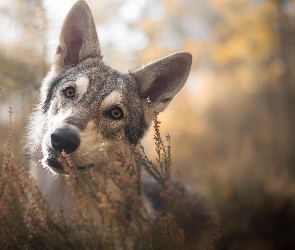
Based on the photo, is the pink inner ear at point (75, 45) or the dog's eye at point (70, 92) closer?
the dog's eye at point (70, 92)

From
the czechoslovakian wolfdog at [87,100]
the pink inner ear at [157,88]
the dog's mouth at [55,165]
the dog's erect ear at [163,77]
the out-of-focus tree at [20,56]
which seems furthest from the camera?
the out-of-focus tree at [20,56]

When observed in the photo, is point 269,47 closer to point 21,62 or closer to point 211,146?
point 211,146

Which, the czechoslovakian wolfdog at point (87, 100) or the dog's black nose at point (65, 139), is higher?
the czechoslovakian wolfdog at point (87, 100)

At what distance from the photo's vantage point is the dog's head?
3102 mm

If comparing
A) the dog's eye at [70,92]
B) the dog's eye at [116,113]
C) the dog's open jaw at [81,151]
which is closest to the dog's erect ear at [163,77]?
the dog's eye at [116,113]

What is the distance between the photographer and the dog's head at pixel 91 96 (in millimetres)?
3102

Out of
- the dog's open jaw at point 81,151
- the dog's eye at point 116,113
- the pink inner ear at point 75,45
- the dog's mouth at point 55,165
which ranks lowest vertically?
the dog's mouth at point 55,165

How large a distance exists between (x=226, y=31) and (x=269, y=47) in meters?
1.41

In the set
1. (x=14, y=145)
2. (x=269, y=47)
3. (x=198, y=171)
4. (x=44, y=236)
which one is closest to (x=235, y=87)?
(x=269, y=47)

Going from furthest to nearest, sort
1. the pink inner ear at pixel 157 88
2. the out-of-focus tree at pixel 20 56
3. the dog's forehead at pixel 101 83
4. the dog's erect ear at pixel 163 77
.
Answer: the out-of-focus tree at pixel 20 56 → the pink inner ear at pixel 157 88 → the dog's erect ear at pixel 163 77 → the dog's forehead at pixel 101 83

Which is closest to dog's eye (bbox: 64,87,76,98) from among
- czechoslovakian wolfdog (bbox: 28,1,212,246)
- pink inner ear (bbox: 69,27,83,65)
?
czechoslovakian wolfdog (bbox: 28,1,212,246)

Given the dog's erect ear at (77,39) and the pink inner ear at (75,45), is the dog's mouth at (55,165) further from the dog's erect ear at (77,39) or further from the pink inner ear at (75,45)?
the pink inner ear at (75,45)

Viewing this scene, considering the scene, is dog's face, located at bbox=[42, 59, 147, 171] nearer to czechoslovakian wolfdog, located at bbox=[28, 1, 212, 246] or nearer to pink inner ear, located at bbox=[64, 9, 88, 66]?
czechoslovakian wolfdog, located at bbox=[28, 1, 212, 246]

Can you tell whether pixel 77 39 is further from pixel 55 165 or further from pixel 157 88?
pixel 55 165
